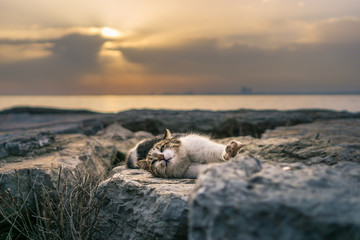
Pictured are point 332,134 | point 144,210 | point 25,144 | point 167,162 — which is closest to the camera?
point 144,210

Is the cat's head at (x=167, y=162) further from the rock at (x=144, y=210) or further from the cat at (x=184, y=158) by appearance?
the rock at (x=144, y=210)

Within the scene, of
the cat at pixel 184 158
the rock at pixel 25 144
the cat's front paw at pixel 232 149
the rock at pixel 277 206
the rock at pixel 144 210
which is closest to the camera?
the rock at pixel 277 206

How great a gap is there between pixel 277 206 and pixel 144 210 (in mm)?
1439

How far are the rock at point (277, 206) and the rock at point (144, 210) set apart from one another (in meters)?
0.73

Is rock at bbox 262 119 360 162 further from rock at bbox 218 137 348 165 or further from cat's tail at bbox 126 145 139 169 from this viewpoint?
cat's tail at bbox 126 145 139 169

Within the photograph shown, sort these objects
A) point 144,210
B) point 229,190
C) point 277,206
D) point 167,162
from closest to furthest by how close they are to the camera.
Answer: point 277,206
point 229,190
point 144,210
point 167,162

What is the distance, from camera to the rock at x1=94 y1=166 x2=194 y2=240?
6.44 feet

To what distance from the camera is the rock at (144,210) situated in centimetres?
196

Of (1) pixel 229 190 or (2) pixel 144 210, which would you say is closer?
(1) pixel 229 190

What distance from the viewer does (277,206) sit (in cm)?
112

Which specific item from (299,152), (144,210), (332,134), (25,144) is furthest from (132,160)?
(332,134)

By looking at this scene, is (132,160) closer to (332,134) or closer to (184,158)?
(184,158)

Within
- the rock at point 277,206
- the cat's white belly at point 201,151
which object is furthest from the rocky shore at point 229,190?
the cat's white belly at point 201,151

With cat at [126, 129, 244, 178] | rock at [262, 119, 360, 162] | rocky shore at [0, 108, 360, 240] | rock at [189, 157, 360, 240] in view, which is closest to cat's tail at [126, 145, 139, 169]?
rocky shore at [0, 108, 360, 240]
